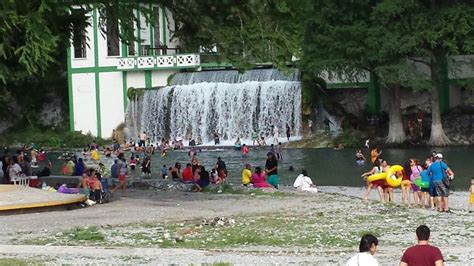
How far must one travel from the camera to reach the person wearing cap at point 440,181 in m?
21.5

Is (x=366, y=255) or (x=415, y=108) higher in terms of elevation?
(x=415, y=108)

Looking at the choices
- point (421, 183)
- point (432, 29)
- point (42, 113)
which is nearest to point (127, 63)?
point (42, 113)

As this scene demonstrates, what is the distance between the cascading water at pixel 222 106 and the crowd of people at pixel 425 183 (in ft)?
89.1

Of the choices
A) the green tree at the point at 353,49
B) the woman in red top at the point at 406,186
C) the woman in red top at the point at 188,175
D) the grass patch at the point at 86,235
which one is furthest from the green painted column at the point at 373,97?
the grass patch at the point at 86,235

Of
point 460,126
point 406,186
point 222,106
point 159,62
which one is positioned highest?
point 159,62

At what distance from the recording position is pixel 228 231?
1789cm

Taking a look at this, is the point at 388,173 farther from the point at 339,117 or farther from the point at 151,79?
the point at 151,79

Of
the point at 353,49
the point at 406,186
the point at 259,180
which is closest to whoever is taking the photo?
the point at 406,186

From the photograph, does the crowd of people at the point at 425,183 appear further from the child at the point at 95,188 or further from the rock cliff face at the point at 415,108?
the rock cliff face at the point at 415,108

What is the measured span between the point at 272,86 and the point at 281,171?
14240 mm

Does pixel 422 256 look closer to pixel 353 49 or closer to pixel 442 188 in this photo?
pixel 442 188

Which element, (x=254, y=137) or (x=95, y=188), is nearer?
(x=95, y=188)

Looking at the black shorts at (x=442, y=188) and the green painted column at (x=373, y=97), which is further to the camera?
the green painted column at (x=373, y=97)

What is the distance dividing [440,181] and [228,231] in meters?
5.75
